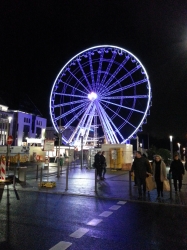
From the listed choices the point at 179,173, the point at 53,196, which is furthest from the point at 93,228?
the point at 179,173

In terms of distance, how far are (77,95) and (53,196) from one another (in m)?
22.1

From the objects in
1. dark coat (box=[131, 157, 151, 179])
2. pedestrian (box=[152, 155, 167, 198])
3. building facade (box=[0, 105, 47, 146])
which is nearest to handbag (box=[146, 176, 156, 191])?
pedestrian (box=[152, 155, 167, 198])

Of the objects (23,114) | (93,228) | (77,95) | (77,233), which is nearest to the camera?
(77,233)

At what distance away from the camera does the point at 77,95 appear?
31.3m

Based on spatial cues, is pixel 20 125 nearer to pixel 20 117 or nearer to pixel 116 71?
pixel 20 117

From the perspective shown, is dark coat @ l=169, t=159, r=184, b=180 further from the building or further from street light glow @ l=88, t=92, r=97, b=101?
the building

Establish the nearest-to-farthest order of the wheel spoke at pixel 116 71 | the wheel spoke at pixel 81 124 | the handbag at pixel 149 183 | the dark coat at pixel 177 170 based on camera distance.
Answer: the handbag at pixel 149 183 < the dark coat at pixel 177 170 < the wheel spoke at pixel 116 71 < the wheel spoke at pixel 81 124

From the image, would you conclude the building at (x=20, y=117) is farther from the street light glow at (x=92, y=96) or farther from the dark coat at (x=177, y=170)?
the dark coat at (x=177, y=170)

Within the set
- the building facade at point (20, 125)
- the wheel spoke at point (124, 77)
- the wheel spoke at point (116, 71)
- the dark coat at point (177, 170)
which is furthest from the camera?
the building facade at point (20, 125)

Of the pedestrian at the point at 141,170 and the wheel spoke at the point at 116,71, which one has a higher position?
the wheel spoke at the point at 116,71

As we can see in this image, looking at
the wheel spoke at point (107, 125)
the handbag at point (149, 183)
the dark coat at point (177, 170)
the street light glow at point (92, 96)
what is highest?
the street light glow at point (92, 96)

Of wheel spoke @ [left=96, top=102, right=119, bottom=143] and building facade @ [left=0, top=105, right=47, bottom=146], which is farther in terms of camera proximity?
building facade @ [left=0, top=105, right=47, bottom=146]

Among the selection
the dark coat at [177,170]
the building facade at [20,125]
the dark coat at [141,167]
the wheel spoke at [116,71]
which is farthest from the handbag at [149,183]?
the building facade at [20,125]

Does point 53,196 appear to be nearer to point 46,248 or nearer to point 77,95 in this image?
point 46,248
